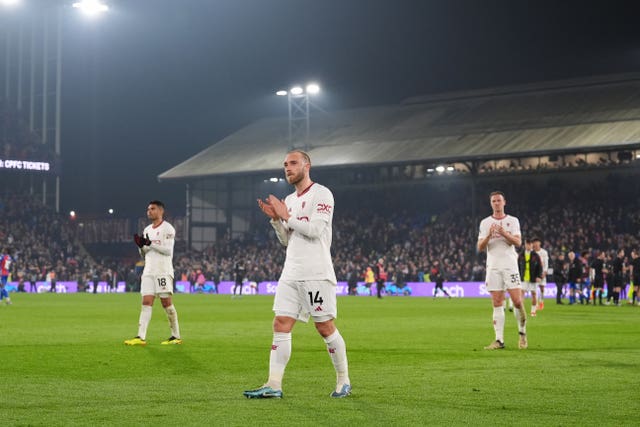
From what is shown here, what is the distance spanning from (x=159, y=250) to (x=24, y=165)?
6285 centimetres

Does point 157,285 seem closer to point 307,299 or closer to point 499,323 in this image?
point 499,323

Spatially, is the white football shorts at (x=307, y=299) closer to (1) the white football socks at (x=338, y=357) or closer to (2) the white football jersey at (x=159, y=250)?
(1) the white football socks at (x=338, y=357)

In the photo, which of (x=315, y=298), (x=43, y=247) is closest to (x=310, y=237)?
(x=315, y=298)

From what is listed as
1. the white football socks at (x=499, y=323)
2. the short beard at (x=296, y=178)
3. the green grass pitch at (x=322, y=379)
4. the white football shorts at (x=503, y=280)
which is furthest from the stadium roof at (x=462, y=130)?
the short beard at (x=296, y=178)

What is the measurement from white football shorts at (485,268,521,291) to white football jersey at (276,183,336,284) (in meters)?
6.69

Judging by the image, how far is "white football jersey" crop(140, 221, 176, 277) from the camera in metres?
16.7

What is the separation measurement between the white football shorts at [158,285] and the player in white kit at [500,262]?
210 inches

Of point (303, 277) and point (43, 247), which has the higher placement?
point (43, 247)

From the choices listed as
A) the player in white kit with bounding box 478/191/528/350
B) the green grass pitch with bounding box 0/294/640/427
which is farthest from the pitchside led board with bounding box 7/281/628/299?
the player in white kit with bounding box 478/191/528/350

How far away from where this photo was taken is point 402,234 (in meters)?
64.9

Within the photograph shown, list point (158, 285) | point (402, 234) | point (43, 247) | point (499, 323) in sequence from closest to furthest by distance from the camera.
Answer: point (499, 323) < point (158, 285) < point (402, 234) < point (43, 247)

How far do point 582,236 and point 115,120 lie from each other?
128ft

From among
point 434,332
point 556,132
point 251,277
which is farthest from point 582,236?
point 434,332

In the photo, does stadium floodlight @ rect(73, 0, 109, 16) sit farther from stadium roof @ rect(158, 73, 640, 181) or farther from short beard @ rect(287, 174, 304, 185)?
short beard @ rect(287, 174, 304, 185)
